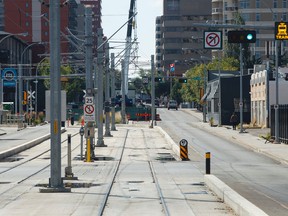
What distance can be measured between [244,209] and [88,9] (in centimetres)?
2603

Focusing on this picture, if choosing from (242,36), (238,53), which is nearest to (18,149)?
(242,36)

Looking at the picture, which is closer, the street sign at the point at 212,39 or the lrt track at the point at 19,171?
the lrt track at the point at 19,171

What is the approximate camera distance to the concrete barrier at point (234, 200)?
1513cm

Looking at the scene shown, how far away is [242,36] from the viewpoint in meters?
32.1

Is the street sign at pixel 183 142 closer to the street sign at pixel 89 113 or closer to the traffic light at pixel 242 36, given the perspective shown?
the street sign at pixel 89 113

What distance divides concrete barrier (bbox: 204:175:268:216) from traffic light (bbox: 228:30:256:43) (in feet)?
30.3

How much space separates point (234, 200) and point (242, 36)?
1560 cm

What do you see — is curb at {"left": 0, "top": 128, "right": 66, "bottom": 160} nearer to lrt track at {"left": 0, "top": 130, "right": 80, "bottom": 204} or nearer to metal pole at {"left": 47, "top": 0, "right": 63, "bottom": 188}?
lrt track at {"left": 0, "top": 130, "right": 80, "bottom": 204}

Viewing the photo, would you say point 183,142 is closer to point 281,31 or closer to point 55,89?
point 281,31

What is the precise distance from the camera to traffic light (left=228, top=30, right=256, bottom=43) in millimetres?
31875

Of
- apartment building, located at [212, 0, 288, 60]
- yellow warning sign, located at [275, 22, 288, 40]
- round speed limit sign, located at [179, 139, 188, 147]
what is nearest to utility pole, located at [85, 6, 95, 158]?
round speed limit sign, located at [179, 139, 188, 147]

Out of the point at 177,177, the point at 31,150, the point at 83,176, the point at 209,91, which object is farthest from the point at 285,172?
the point at 209,91

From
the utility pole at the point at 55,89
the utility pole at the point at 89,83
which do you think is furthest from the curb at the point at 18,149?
the utility pole at the point at 55,89

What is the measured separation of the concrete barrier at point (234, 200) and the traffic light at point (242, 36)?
9.24 metres
